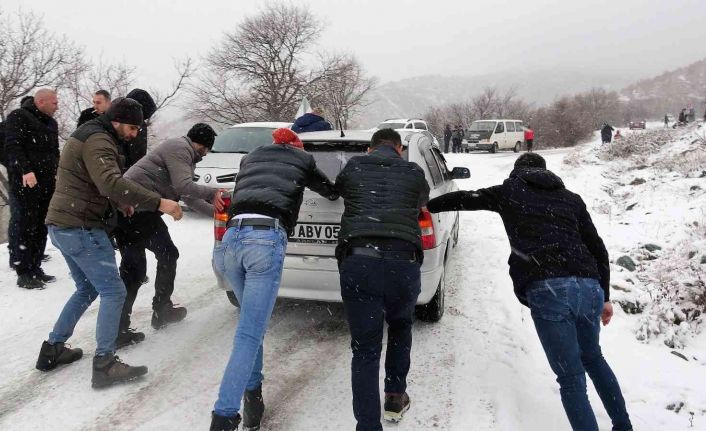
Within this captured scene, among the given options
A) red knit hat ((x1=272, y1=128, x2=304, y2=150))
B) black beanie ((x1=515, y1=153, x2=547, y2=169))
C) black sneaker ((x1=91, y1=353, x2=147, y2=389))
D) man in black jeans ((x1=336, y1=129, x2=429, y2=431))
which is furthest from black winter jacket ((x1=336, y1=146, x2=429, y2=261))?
black sneaker ((x1=91, y1=353, x2=147, y2=389))

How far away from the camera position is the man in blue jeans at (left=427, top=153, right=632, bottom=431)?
2.50 m

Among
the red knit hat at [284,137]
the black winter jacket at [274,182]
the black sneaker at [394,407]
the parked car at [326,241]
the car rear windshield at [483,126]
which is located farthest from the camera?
the car rear windshield at [483,126]

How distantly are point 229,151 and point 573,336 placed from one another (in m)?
7.86

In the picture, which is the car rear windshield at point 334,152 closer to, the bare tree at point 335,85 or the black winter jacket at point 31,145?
the black winter jacket at point 31,145

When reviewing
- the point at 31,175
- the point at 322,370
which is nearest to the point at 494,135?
the point at 31,175

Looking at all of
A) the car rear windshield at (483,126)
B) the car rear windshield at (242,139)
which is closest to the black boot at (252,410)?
the car rear windshield at (242,139)

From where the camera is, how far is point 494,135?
87.4 feet

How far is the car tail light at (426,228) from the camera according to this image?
372cm

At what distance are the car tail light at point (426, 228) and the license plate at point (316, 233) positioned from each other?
0.68m

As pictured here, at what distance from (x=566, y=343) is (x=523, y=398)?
0.92 meters

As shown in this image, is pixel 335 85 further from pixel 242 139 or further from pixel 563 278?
pixel 563 278

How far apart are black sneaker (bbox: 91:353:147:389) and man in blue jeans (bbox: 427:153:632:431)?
109 inches

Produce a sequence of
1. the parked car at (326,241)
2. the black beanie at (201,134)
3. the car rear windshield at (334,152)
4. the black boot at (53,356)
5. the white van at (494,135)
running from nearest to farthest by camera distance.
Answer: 1. the black boot at (53,356)
2. the parked car at (326,241)
3. the black beanie at (201,134)
4. the car rear windshield at (334,152)
5. the white van at (494,135)

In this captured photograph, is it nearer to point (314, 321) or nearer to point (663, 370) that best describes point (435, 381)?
point (314, 321)
